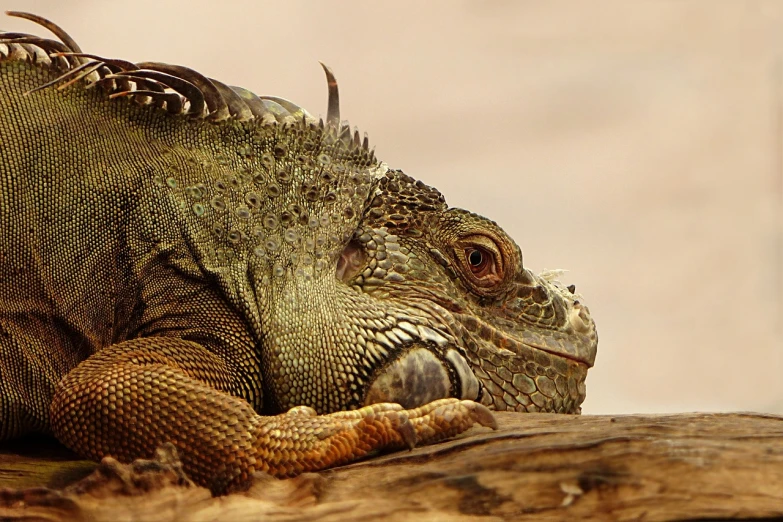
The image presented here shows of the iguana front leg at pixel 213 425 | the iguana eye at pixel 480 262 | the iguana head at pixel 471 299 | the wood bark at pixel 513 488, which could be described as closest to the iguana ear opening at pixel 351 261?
the iguana head at pixel 471 299

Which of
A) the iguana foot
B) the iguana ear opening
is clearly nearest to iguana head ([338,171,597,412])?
the iguana ear opening

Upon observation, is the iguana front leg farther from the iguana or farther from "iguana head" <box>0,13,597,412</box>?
"iguana head" <box>0,13,597,412</box>

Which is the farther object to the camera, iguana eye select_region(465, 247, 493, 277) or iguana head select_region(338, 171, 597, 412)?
iguana eye select_region(465, 247, 493, 277)

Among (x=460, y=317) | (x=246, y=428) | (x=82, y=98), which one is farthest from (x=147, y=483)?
(x=82, y=98)

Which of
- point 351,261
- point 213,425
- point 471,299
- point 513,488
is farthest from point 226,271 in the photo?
point 513,488

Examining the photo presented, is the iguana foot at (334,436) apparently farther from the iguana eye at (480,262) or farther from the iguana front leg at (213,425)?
the iguana eye at (480,262)
